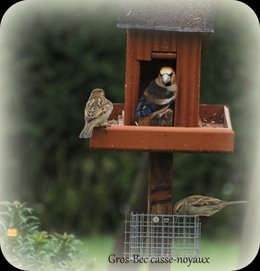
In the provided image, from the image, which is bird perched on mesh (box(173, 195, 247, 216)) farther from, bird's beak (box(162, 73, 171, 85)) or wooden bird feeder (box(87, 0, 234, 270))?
Answer: bird's beak (box(162, 73, 171, 85))

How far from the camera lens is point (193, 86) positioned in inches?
144

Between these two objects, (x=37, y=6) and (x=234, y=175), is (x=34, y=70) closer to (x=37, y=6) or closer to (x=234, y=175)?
(x=37, y=6)

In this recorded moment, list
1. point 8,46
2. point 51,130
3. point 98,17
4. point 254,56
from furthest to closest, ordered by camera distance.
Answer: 1. point 51,130
2. point 98,17
3. point 8,46
4. point 254,56

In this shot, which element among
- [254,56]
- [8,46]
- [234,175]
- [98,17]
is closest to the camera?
[254,56]

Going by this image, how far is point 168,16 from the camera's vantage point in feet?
11.8

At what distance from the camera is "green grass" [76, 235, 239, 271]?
4.54 m

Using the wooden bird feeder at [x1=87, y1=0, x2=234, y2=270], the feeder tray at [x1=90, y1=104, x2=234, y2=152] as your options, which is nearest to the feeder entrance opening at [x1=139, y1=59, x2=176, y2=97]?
the wooden bird feeder at [x1=87, y1=0, x2=234, y2=270]

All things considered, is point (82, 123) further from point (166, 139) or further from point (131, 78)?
point (166, 139)

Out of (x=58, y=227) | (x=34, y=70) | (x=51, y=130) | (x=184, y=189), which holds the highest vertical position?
(x=34, y=70)

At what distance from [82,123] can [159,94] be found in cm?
266

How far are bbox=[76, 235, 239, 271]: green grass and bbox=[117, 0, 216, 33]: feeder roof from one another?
1499 millimetres

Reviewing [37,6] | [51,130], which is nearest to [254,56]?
[37,6]

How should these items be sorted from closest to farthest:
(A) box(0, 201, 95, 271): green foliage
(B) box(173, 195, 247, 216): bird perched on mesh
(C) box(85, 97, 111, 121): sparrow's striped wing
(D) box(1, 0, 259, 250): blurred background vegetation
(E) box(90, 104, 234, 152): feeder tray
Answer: (E) box(90, 104, 234, 152): feeder tray
(C) box(85, 97, 111, 121): sparrow's striped wing
(B) box(173, 195, 247, 216): bird perched on mesh
(A) box(0, 201, 95, 271): green foliage
(D) box(1, 0, 259, 250): blurred background vegetation

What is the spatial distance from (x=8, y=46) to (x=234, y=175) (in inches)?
82.6
